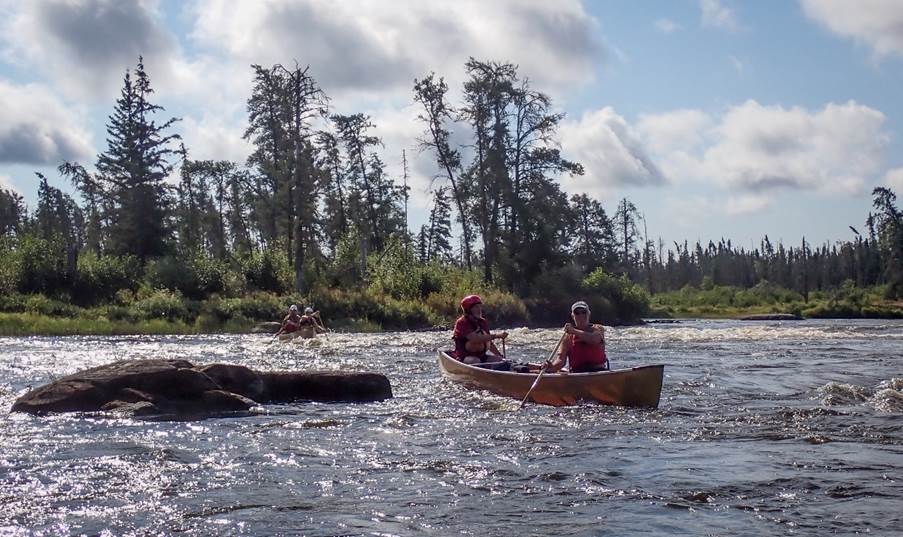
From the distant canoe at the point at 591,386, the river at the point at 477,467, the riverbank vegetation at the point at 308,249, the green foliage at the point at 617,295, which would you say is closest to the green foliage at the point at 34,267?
the riverbank vegetation at the point at 308,249

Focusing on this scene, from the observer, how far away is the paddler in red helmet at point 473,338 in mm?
15102

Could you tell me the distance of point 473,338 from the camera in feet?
49.5

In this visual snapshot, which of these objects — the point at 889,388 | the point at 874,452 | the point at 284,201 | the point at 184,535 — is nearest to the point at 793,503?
the point at 874,452

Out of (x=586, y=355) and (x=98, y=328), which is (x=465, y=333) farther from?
(x=98, y=328)

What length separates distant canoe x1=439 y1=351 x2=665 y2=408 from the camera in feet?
36.4

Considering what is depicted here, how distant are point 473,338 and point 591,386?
3.84 m

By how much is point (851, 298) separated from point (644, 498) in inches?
2537

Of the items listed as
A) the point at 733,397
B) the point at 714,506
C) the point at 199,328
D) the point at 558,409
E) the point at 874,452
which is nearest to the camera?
the point at 714,506

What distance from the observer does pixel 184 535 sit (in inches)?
223

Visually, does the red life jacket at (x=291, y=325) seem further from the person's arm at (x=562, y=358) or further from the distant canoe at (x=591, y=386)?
the person's arm at (x=562, y=358)

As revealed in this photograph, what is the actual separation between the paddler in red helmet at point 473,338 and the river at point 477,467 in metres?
1.47

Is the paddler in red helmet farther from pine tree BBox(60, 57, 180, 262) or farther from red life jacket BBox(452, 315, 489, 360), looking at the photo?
pine tree BBox(60, 57, 180, 262)

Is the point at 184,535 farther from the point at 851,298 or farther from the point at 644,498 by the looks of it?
the point at 851,298

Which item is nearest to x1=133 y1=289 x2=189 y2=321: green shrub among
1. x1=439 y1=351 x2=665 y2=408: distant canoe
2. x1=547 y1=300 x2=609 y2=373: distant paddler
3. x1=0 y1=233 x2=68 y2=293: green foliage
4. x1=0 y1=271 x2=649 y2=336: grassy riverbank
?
x1=0 y1=271 x2=649 y2=336: grassy riverbank
